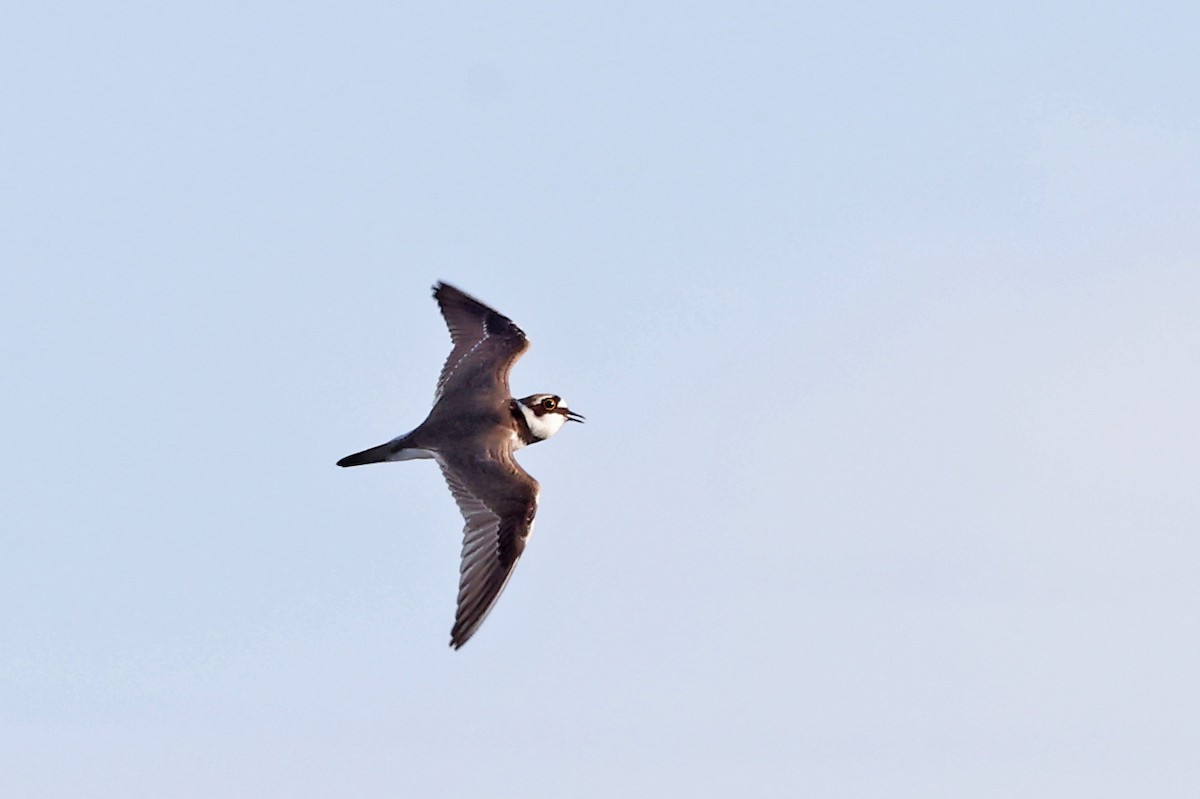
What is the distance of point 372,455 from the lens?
97.4 feet

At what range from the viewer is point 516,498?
2795 centimetres

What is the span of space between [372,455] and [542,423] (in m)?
3.00

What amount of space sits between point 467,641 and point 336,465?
524 cm

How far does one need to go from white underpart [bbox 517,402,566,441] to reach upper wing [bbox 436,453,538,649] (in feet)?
6.27

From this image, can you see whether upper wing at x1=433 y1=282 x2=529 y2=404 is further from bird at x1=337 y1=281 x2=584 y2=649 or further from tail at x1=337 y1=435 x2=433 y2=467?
tail at x1=337 y1=435 x2=433 y2=467

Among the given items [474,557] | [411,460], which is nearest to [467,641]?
Answer: [474,557]

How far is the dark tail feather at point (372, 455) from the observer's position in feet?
97.2

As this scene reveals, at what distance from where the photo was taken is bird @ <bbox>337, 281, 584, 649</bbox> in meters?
26.9

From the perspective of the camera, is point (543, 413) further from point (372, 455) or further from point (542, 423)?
point (372, 455)

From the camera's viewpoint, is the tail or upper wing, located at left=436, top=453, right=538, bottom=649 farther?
the tail

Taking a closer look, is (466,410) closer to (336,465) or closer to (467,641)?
(336,465)

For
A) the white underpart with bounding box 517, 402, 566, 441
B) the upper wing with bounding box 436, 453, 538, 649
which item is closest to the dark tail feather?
the upper wing with bounding box 436, 453, 538, 649

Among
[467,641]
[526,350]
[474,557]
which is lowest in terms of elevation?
[467,641]

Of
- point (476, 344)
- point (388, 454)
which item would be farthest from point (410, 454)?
point (476, 344)
